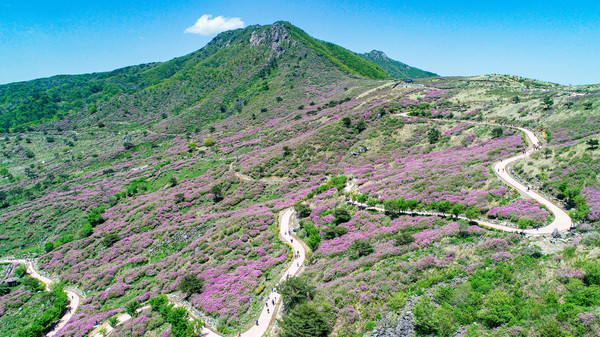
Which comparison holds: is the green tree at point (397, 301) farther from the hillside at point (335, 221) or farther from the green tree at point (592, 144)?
the green tree at point (592, 144)

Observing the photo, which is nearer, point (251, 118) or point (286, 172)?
point (286, 172)

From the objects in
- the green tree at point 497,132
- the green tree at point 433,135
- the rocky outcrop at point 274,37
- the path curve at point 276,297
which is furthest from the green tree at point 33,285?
the rocky outcrop at point 274,37

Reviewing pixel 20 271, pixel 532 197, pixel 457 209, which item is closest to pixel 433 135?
pixel 532 197

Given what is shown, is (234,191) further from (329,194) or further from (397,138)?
(397,138)

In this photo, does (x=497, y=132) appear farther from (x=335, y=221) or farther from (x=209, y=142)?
(x=209, y=142)

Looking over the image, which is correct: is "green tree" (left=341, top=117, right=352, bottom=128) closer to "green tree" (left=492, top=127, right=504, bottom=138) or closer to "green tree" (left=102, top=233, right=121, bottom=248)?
"green tree" (left=492, top=127, right=504, bottom=138)

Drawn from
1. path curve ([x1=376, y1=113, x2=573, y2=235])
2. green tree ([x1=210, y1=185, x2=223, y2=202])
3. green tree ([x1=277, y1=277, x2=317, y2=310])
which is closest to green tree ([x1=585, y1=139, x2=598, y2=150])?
path curve ([x1=376, y1=113, x2=573, y2=235])

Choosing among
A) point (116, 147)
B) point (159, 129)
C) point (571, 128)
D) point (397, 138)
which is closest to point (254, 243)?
point (397, 138)
